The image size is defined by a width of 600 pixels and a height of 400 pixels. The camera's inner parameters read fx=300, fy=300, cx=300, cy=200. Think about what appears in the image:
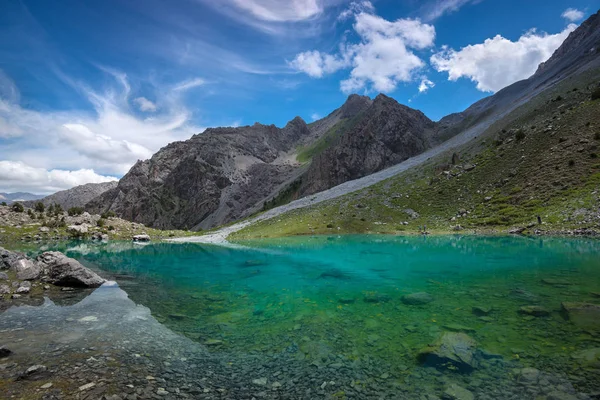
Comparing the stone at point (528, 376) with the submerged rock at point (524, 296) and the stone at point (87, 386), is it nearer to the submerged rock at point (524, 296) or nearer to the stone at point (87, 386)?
the submerged rock at point (524, 296)

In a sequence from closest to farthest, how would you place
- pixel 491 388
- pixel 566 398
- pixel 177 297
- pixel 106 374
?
pixel 566 398 → pixel 491 388 → pixel 106 374 → pixel 177 297

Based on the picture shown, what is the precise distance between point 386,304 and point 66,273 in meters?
21.9

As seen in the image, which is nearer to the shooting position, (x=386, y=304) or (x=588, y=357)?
(x=588, y=357)

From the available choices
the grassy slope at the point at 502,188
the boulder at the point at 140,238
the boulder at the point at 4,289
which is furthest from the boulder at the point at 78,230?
the boulder at the point at 4,289

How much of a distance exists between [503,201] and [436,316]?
57.3 metres

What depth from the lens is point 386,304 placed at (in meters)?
16.5

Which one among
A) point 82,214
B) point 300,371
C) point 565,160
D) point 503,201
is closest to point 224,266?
point 300,371

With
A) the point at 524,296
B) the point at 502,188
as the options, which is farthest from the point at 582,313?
the point at 502,188

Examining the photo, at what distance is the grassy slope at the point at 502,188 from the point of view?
164 feet

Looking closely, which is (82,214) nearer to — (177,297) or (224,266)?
(224,266)

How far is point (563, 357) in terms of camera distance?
9.38 m

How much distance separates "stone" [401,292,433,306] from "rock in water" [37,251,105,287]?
71.4 ft

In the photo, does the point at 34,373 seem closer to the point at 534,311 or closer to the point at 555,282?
the point at 534,311

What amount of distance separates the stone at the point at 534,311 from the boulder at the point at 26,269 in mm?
30165
